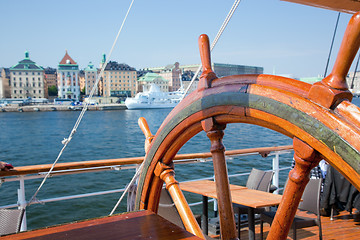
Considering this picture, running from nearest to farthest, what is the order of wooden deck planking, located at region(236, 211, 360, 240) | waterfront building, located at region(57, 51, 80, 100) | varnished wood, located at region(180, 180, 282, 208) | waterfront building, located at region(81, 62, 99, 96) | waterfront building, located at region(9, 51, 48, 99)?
varnished wood, located at region(180, 180, 282, 208)
wooden deck planking, located at region(236, 211, 360, 240)
waterfront building, located at region(9, 51, 48, 99)
waterfront building, located at region(57, 51, 80, 100)
waterfront building, located at region(81, 62, 99, 96)

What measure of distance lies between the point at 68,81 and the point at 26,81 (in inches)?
409

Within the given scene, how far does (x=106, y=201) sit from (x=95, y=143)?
54.9 feet

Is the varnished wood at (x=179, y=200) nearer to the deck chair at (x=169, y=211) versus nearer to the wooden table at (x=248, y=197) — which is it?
the deck chair at (x=169, y=211)

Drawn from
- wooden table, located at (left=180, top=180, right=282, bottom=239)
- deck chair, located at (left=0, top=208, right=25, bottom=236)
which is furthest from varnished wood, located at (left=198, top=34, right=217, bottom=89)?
wooden table, located at (left=180, top=180, right=282, bottom=239)

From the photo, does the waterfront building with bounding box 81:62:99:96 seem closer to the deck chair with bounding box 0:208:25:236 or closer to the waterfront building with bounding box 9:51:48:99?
the waterfront building with bounding box 9:51:48:99

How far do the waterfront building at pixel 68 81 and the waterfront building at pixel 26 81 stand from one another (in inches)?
195

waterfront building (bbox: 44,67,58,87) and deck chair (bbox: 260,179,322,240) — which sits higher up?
waterfront building (bbox: 44,67,58,87)

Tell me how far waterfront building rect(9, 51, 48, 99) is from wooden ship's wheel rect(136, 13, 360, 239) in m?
96.1

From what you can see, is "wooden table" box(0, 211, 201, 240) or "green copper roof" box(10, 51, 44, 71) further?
"green copper roof" box(10, 51, 44, 71)

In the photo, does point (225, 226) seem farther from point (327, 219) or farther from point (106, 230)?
point (327, 219)

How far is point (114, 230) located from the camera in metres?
0.99

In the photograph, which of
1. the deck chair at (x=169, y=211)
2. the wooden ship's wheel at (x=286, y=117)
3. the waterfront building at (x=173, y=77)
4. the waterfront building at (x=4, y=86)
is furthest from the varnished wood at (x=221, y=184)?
the waterfront building at (x=173, y=77)

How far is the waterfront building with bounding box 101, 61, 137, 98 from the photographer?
91.5 meters

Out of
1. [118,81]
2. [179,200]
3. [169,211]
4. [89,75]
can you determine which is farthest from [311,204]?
[89,75]
